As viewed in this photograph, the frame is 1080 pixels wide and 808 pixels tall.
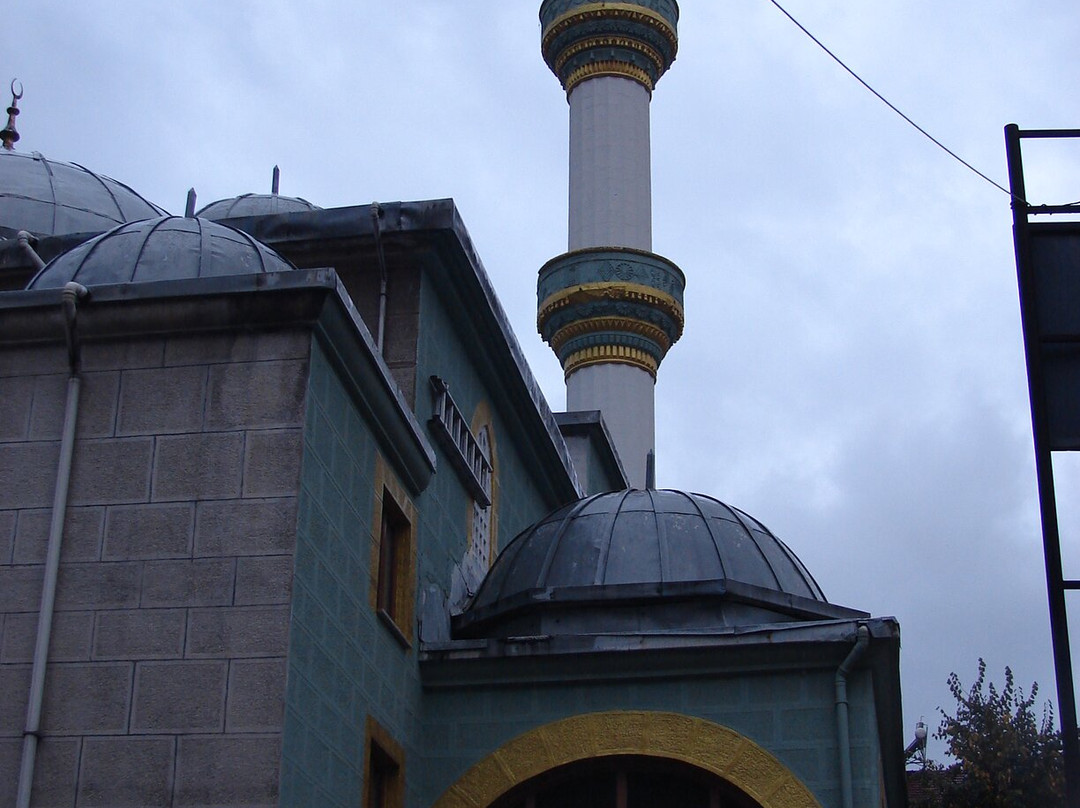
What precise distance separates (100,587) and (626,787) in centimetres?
396

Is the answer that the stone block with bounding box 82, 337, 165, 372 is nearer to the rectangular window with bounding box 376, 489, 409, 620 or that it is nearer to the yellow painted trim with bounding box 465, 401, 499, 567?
the rectangular window with bounding box 376, 489, 409, 620

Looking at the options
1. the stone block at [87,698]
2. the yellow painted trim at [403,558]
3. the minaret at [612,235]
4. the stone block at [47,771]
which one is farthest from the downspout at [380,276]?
the minaret at [612,235]

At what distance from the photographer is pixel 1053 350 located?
5875 millimetres

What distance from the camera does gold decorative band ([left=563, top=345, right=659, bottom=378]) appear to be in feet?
94.2

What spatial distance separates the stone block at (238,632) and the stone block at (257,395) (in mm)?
1040

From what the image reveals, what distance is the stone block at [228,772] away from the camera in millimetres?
8273

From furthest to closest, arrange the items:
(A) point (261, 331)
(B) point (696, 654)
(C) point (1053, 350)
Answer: (B) point (696, 654), (A) point (261, 331), (C) point (1053, 350)

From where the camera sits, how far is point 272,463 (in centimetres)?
895

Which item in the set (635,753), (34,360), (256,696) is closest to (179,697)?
(256,696)

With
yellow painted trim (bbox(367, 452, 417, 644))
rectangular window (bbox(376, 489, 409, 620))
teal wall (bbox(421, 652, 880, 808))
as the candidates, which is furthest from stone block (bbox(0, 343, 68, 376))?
teal wall (bbox(421, 652, 880, 808))

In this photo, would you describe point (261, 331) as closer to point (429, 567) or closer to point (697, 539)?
point (429, 567)

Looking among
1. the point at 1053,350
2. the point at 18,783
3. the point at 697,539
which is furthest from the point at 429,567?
the point at 1053,350

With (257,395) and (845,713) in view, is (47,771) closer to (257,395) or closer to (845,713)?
(257,395)

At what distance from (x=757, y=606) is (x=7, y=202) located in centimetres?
960
